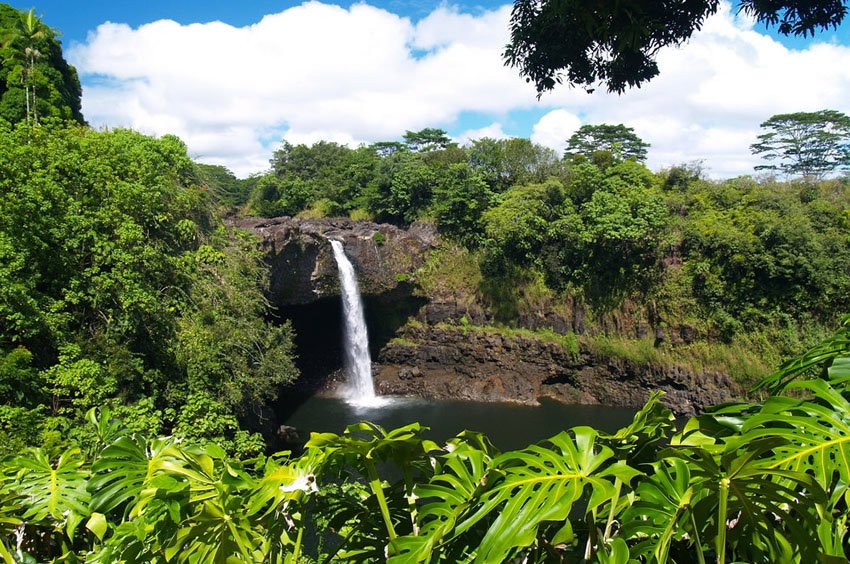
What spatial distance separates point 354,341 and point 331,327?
36.5 inches

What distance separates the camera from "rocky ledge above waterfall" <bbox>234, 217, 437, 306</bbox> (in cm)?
1391

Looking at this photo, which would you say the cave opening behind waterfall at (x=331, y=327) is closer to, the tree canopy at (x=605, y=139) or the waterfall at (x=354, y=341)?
the waterfall at (x=354, y=341)

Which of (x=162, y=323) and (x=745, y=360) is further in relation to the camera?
(x=745, y=360)

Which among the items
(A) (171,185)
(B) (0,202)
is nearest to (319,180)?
(A) (171,185)

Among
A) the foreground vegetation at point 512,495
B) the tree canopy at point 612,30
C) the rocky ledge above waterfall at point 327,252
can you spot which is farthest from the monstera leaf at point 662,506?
the rocky ledge above waterfall at point 327,252

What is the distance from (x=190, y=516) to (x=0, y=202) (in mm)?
7134

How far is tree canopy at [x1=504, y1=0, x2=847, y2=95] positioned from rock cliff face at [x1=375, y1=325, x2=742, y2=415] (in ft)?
38.4

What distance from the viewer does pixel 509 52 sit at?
3594mm

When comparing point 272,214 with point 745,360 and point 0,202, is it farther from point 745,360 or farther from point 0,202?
point 745,360

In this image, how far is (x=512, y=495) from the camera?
1.04 meters

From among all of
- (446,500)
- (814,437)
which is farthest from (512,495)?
(814,437)

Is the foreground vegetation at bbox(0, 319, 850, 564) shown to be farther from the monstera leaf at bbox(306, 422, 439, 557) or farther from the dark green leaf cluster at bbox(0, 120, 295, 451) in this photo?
the dark green leaf cluster at bbox(0, 120, 295, 451)

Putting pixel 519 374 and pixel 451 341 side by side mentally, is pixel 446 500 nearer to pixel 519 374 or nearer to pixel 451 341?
pixel 519 374

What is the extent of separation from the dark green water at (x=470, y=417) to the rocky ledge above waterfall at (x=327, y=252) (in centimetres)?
314
